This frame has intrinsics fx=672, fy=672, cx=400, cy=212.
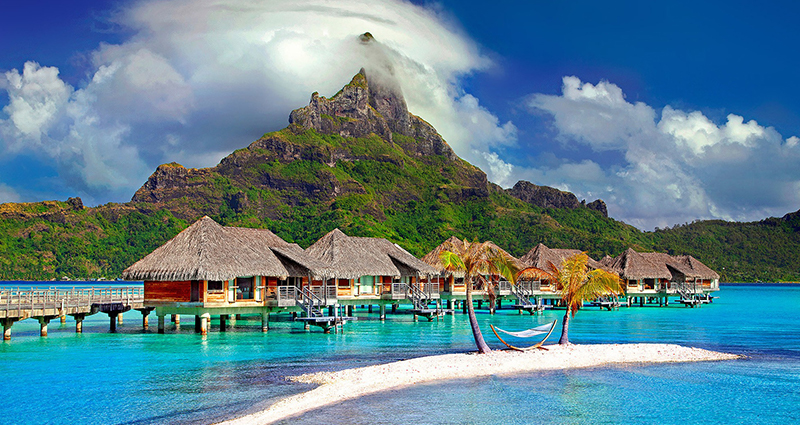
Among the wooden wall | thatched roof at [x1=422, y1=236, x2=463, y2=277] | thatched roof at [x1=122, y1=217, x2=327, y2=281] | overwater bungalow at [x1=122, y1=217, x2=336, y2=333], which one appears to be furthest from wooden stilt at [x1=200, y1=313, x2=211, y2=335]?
thatched roof at [x1=422, y1=236, x2=463, y2=277]

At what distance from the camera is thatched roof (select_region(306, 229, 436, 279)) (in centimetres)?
4122

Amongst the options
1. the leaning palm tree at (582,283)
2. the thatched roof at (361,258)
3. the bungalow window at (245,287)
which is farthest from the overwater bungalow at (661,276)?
the leaning palm tree at (582,283)

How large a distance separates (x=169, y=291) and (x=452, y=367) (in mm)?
17372

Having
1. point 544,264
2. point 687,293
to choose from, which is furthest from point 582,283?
point 687,293

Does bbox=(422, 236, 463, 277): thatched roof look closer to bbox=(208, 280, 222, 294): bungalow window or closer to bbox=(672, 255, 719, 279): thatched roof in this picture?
bbox=(208, 280, 222, 294): bungalow window

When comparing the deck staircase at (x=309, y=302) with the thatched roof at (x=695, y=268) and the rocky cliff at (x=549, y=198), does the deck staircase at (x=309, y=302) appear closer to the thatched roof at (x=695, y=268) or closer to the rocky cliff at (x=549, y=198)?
the thatched roof at (x=695, y=268)

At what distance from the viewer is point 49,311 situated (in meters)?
32.0

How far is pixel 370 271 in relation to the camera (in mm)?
42000

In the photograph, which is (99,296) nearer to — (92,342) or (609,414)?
(92,342)

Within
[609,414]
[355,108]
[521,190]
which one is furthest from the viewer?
[355,108]

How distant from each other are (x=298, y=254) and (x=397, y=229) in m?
89.3

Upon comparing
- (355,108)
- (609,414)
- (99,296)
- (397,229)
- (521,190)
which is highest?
(355,108)

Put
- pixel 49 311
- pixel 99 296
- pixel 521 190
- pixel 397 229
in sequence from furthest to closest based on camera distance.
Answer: pixel 521 190 → pixel 397 229 → pixel 99 296 → pixel 49 311

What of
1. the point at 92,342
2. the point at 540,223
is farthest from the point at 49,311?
the point at 540,223
